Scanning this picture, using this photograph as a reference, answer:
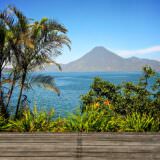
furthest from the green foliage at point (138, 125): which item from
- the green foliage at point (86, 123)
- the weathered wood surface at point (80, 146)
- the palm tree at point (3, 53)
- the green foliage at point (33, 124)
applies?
the palm tree at point (3, 53)

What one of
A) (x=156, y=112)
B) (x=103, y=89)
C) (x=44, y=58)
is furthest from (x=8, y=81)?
(x=156, y=112)

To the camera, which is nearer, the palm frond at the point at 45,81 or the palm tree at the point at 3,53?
the palm tree at the point at 3,53

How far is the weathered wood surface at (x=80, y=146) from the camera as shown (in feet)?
14.4

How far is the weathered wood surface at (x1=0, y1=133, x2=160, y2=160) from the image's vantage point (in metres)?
4.39

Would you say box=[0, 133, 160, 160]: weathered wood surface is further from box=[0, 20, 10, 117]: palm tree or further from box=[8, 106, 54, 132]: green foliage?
box=[0, 20, 10, 117]: palm tree

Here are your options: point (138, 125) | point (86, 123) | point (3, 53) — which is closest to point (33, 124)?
point (86, 123)

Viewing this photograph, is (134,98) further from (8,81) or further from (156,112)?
(8,81)

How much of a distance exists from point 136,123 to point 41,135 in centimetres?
277

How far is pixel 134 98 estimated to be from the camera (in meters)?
13.2

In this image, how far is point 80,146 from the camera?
4887 millimetres

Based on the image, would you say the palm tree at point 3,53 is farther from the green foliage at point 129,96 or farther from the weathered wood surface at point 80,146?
the weathered wood surface at point 80,146

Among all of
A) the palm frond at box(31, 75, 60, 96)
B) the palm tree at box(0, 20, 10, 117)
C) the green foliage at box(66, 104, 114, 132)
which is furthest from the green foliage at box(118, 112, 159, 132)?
the palm tree at box(0, 20, 10, 117)

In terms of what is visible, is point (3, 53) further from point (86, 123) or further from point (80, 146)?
point (80, 146)

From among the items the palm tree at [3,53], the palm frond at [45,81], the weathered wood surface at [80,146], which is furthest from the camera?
the palm frond at [45,81]
